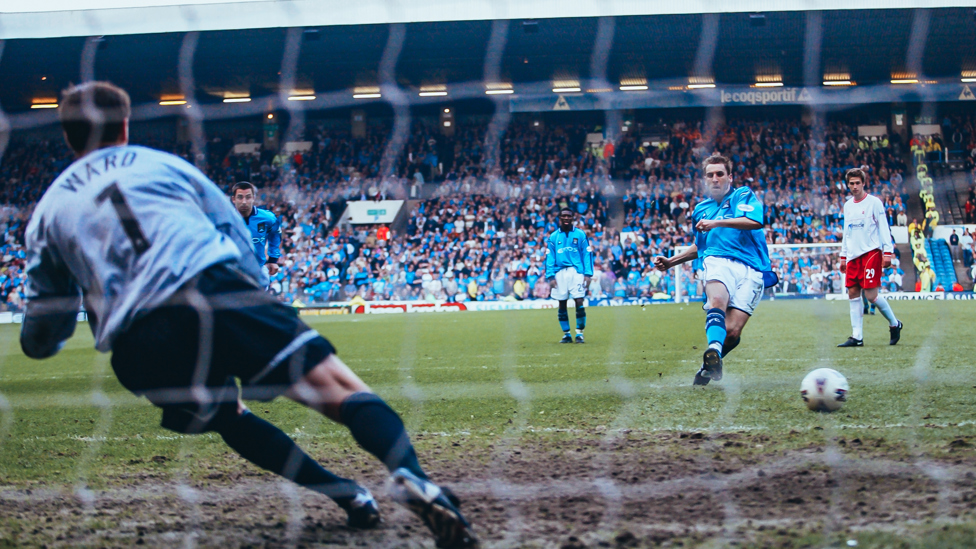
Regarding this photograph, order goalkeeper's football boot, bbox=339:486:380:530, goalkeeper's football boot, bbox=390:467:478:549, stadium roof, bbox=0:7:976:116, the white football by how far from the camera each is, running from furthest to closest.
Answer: stadium roof, bbox=0:7:976:116, the white football, goalkeeper's football boot, bbox=339:486:380:530, goalkeeper's football boot, bbox=390:467:478:549

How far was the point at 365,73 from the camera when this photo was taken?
1762 centimetres

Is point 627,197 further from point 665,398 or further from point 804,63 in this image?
point 665,398

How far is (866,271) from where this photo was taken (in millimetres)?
7535

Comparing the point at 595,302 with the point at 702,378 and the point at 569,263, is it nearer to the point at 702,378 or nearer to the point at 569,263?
the point at 569,263

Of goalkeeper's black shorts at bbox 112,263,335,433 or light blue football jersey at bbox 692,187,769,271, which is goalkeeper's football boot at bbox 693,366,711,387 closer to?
light blue football jersey at bbox 692,187,769,271

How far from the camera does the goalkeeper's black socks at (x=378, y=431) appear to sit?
1972mm

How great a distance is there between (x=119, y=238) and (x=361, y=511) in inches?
42.9

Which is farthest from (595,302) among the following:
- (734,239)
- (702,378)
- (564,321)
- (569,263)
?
(702,378)

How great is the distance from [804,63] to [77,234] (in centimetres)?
1497

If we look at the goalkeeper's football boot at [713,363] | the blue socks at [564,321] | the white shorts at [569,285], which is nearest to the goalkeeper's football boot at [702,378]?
the goalkeeper's football boot at [713,363]

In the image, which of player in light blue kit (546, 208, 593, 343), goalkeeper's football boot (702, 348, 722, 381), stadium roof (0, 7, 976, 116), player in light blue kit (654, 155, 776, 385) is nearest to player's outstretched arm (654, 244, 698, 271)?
player in light blue kit (654, 155, 776, 385)

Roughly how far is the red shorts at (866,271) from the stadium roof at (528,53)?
639 centimetres

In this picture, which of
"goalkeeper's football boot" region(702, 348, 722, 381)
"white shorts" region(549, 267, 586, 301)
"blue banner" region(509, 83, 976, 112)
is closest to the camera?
"goalkeeper's football boot" region(702, 348, 722, 381)

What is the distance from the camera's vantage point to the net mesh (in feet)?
8.66
